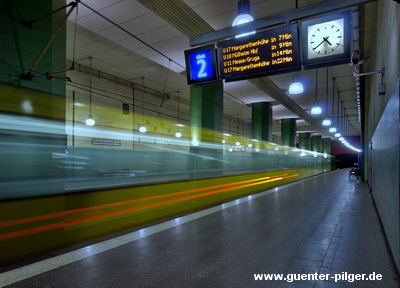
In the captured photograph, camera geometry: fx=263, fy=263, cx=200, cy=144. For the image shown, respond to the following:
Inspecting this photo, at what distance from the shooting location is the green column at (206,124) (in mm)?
7129

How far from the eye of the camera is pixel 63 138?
12.2 ft

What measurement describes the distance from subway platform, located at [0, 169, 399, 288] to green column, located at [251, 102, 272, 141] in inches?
349

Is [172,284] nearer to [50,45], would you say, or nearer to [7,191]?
[7,191]

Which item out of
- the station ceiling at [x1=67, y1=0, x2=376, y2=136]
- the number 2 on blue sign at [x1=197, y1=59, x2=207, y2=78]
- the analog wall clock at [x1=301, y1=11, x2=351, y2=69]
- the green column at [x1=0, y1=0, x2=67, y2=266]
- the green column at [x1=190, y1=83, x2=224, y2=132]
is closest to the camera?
the green column at [x1=0, y1=0, x2=67, y2=266]

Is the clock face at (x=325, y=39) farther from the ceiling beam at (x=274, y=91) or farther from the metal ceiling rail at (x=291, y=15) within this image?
the ceiling beam at (x=274, y=91)

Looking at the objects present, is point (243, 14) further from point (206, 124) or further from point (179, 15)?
point (206, 124)

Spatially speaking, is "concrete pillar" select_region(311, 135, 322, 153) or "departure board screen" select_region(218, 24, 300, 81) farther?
"concrete pillar" select_region(311, 135, 322, 153)

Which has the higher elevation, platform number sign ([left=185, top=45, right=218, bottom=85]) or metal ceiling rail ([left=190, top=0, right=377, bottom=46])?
metal ceiling rail ([left=190, top=0, right=377, bottom=46])

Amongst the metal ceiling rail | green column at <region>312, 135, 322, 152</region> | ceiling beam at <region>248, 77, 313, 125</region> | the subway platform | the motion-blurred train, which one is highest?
ceiling beam at <region>248, 77, 313, 125</region>

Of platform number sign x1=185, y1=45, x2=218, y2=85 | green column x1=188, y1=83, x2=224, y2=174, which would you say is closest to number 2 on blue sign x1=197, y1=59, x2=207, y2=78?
platform number sign x1=185, y1=45, x2=218, y2=85

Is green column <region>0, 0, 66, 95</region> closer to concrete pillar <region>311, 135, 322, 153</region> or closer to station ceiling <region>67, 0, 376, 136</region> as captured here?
station ceiling <region>67, 0, 376, 136</region>

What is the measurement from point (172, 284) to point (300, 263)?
1.57m

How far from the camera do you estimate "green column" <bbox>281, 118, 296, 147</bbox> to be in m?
18.2

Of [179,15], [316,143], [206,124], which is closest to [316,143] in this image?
[316,143]
